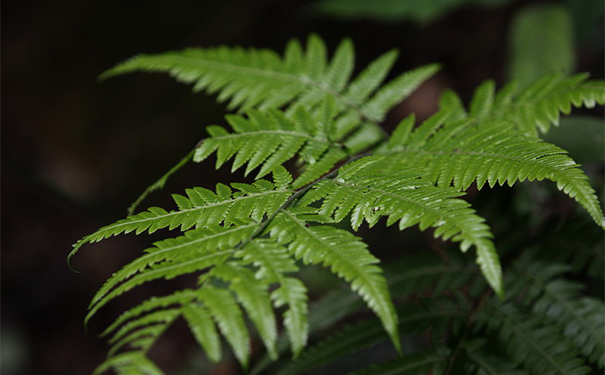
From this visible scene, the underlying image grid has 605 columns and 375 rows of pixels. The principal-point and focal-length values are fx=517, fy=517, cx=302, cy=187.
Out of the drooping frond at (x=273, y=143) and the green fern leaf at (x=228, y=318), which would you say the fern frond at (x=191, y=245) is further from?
the drooping frond at (x=273, y=143)

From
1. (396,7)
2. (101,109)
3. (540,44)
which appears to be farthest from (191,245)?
(101,109)

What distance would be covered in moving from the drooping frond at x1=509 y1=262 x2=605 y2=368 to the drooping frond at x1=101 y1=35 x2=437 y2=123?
666mm

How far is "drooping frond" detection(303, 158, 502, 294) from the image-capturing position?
0.90 metres

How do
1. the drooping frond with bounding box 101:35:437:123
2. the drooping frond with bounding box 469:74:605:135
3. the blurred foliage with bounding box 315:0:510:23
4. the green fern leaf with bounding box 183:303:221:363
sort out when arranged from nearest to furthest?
the green fern leaf with bounding box 183:303:221:363 → the drooping frond with bounding box 469:74:605:135 → the drooping frond with bounding box 101:35:437:123 → the blurred foliage with bounding box 315:0:510:23

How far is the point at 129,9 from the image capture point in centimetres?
470

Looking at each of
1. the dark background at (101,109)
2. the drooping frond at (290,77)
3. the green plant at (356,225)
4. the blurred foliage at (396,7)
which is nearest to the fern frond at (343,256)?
the green plant at (356,225)

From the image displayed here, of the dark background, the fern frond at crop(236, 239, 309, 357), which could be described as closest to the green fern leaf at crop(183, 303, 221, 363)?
the fern frond at crop(236, 239, 309, 357)

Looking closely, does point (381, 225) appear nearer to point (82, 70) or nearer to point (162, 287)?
point (162, 287)

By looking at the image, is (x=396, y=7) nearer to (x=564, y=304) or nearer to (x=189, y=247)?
(x=564, y=304)

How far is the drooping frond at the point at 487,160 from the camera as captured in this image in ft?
3.27

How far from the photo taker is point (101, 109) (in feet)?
15.1

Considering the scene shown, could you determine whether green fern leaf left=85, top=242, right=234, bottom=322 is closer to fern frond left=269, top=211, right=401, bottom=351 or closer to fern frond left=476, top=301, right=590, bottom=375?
fern frond left=269, top=211, right=401, bottom=351

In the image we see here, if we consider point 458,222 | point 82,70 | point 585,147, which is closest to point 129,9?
point 82,70

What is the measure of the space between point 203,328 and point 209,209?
29 centimetres
